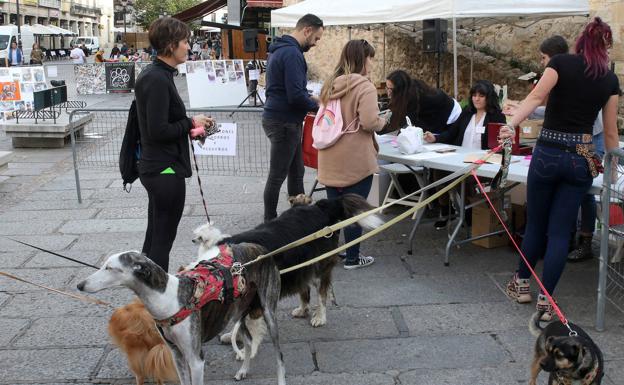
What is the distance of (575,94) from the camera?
12.9ft

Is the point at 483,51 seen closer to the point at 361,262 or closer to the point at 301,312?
the point at 361,262

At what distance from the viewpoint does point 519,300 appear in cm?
456

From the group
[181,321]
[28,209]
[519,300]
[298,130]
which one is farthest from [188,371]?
[28,209]

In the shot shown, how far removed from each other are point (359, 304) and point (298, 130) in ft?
6.07

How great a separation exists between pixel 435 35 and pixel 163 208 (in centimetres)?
842

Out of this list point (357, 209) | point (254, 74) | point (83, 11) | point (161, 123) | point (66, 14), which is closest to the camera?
point (161, 123)

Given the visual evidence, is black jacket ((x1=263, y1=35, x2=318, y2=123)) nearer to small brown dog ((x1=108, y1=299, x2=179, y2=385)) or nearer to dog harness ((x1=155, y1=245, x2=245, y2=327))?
dog harness ((x1=155, y1=245, x2=245, y2=327))

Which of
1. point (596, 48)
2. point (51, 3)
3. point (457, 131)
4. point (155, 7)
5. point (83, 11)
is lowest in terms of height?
point (457, 131)

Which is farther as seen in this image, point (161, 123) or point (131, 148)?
point (131, 148)

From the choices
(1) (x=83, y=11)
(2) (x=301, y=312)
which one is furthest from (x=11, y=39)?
(1) (x=83, y=11)

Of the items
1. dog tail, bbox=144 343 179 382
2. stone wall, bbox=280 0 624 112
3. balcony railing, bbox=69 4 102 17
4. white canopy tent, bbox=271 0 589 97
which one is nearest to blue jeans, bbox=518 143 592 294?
dog tail, bbox=144 343 179 382

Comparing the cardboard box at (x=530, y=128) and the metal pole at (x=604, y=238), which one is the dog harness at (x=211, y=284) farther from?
the cardboard box at (x=530, y=128)

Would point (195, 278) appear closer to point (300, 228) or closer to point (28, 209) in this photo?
point (300, 228)

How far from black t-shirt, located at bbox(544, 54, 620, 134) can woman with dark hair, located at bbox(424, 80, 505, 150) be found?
7.15 feet
